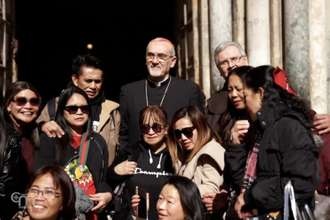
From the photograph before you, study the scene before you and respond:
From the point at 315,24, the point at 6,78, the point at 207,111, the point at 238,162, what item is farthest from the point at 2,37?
the point at 238,162

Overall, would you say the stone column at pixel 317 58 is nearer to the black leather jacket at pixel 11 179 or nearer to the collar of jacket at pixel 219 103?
the collar of jacket at pixel 219 103

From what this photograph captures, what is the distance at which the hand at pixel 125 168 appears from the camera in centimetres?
441

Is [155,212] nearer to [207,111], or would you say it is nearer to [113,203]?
[113,203]

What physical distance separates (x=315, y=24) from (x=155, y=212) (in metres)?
3.08

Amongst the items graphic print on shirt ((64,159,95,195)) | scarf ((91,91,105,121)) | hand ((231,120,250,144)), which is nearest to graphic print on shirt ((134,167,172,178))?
graphic print on shirt ((64,159,95,195))

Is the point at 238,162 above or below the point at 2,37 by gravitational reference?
below

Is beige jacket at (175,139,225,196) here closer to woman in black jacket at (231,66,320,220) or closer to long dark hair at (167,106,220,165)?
long dark hair at (167,106,220,165)

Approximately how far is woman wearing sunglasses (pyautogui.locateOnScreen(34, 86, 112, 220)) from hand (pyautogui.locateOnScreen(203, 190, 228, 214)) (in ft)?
2.84

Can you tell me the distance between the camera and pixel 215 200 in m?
3.91

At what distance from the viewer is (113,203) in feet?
14.6

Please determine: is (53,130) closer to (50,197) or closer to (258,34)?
(50,197)

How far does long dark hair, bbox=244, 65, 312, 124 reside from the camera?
3.17 metres

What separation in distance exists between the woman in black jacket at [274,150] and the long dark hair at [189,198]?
0.43 metres

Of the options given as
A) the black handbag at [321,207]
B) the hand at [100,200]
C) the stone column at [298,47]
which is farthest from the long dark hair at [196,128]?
the stone column at [298,47]
